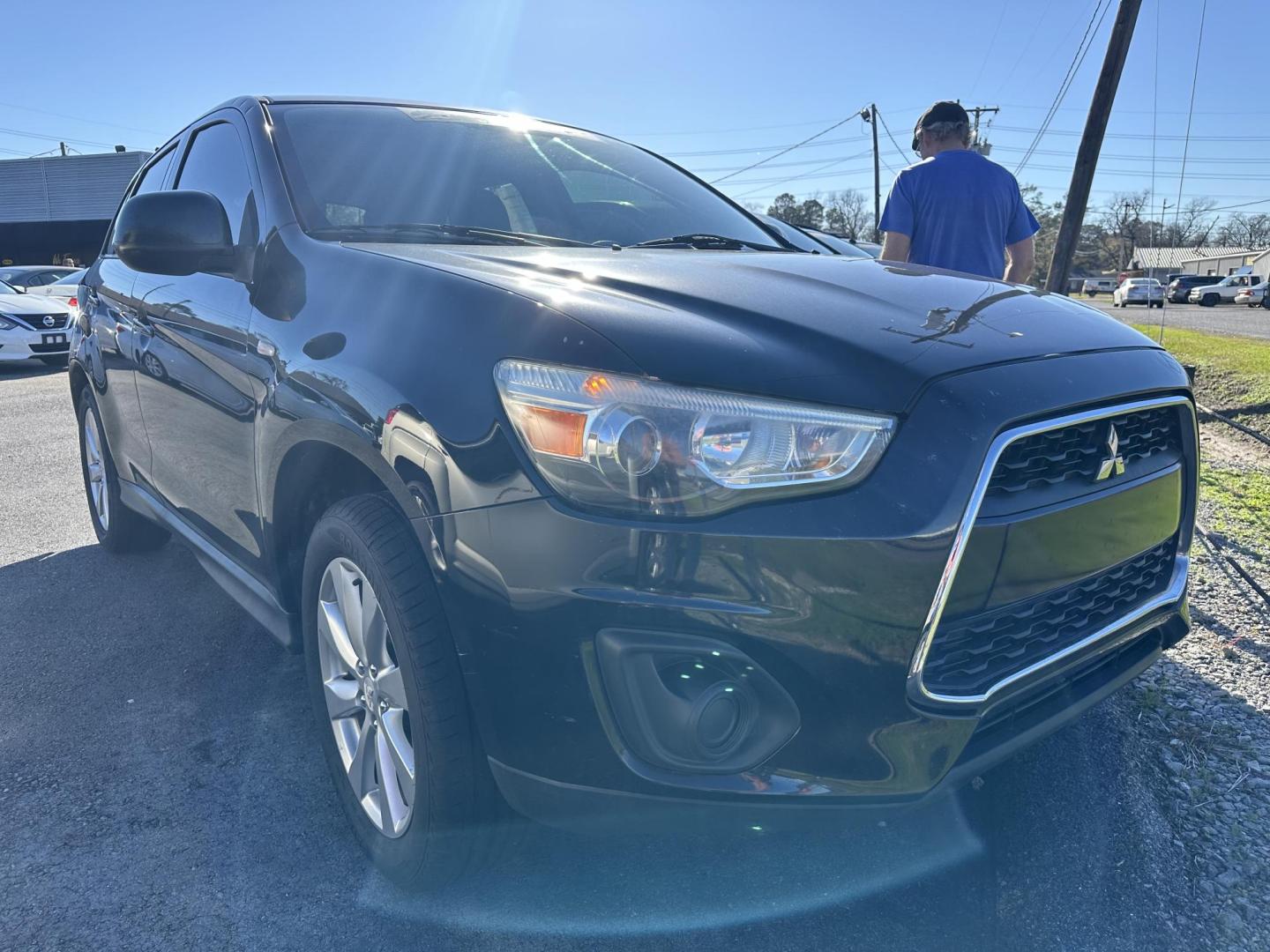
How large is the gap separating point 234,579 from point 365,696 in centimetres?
93

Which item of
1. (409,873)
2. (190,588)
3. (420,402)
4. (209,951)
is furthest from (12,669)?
(420,402)

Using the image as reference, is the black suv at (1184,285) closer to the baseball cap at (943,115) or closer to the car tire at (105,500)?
the baseball cap at (943,115)

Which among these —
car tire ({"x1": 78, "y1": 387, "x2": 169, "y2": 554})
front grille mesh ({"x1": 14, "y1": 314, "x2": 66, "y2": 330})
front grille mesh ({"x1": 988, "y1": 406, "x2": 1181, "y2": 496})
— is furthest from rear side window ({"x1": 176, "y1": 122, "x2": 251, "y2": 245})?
front grille mesh ({"x1": 14, "y1": 314, "x2": 66, "y2": 330})

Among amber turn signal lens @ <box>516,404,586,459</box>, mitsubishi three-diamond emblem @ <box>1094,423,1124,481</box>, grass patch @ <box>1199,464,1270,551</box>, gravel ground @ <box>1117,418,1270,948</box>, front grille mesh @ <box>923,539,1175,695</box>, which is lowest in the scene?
gravel ground @ <box>1117,418,1270,948</box>

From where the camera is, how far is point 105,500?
4141mm

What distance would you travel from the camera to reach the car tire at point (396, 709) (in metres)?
1.68

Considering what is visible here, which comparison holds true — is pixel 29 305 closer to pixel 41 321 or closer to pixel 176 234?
pixel 41 321

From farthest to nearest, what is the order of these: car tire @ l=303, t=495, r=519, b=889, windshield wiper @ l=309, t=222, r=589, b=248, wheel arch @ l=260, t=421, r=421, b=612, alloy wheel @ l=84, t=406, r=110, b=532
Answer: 1. alloy wheel @ l=84, t=406, r=110, b=532
2. windshield wiper @ l=309, t=222, r=589, b=248
3. wheel arch @ l=260, t=421, r=421, b=612
4. car tire @ l=303, t=495, r=519, b=889

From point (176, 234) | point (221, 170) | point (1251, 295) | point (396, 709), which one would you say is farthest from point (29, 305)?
point (1251, 295)

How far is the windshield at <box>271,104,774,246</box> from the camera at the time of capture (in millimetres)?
2494

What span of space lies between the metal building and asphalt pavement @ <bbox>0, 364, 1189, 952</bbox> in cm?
3817

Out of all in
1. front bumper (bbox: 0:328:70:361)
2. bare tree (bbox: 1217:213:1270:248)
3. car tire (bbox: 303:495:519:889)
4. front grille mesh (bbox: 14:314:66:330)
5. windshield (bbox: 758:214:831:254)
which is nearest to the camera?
car tire (bbox: 303:495:519:889)

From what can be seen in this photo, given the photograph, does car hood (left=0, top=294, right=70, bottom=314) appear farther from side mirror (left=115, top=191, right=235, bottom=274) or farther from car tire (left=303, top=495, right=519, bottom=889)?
car tire (left=303, top=495, right=519, bottom=889)

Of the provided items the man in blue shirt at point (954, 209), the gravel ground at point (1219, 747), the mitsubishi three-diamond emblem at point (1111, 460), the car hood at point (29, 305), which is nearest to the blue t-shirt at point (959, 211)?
the man in blue shirt at point (954, 209)
